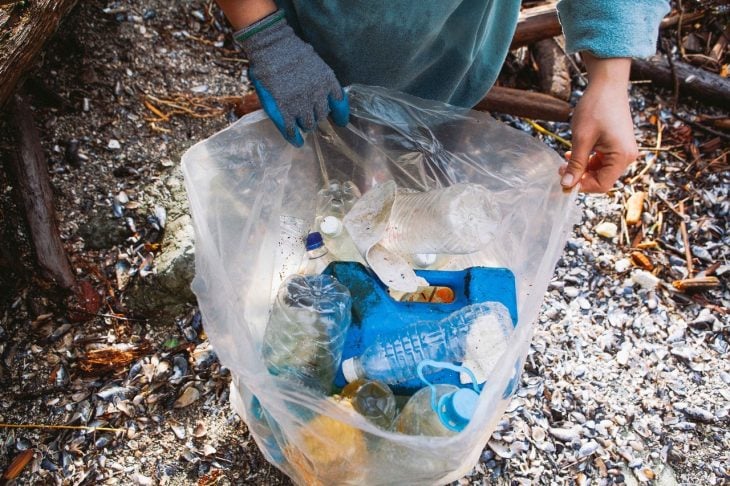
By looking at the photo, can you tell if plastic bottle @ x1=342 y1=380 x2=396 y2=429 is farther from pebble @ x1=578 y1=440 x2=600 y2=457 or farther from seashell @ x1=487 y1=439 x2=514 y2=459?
pebble @ x1=578 y1=440 x2=600 y2=457

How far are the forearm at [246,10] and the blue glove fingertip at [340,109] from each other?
0.17 meters

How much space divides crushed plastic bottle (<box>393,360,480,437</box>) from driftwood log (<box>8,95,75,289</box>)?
34.0 inches

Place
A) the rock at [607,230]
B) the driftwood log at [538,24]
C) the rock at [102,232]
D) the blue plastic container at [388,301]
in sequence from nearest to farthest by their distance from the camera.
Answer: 1. the blue plastic container at [388,301]
2. the rock at [102,232]
3. the rock at [607,230]
4. the driftwood log at [538,24]

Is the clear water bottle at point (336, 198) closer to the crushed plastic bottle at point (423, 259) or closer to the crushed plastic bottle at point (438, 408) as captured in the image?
the crushed plastic bottle at point (423, 259)

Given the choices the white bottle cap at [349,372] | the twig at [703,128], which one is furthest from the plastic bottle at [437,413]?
the twig at [703,128]

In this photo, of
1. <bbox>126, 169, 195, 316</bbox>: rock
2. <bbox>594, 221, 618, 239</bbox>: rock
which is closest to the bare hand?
<bbox>594, 221, 618, 239</bbox>: rock

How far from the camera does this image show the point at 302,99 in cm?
98

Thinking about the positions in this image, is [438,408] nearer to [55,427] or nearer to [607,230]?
[55,427]

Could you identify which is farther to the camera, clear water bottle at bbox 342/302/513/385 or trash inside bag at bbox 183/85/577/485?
clear water bottle at bbox 342/302/513/385

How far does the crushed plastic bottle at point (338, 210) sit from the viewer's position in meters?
1.24

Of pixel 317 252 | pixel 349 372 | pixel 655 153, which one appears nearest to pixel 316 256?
pixel 317 252

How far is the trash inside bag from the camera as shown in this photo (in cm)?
95

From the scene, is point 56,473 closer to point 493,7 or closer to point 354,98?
point 354,98

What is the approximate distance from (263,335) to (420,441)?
0.39m
